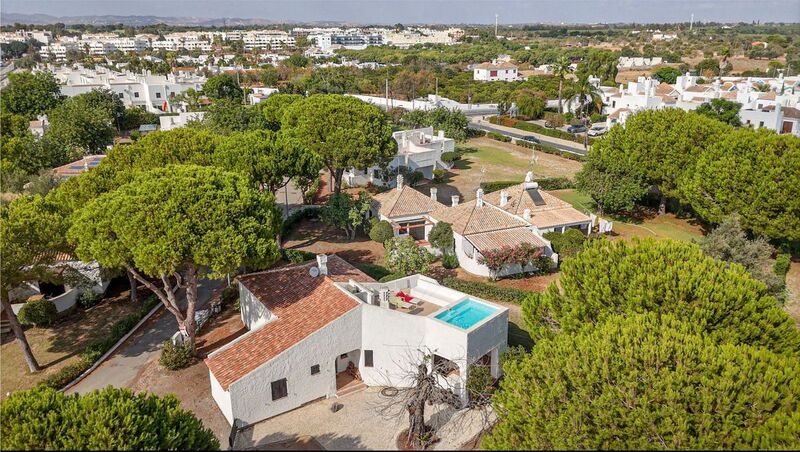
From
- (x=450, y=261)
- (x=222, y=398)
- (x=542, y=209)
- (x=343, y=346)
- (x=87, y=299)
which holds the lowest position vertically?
(x=450, y=261)

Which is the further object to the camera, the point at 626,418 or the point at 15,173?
the point at 15,173

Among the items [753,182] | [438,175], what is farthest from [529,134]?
[753,182]

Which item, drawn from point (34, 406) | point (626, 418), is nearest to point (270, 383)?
point (34, 406)

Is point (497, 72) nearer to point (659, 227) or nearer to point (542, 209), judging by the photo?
point (659, 227)

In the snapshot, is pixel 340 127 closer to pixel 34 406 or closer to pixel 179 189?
pixel 179 189

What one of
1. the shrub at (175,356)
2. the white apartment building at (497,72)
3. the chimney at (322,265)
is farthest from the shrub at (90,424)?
the white apartment building at (497,72)

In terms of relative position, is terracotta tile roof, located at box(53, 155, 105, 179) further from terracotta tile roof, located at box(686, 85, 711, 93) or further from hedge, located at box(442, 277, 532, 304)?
terracotta tile roof, located at box(686, 85, 711, 93)

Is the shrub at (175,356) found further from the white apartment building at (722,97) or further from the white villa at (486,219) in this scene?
the white apartment building at (722,97)
